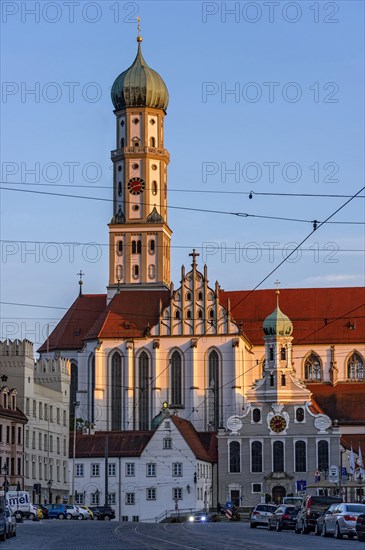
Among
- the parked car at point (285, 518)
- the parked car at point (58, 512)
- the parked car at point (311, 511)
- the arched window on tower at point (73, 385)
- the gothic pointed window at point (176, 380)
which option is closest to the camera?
the parked car at point (311, 511)

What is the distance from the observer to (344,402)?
126 m

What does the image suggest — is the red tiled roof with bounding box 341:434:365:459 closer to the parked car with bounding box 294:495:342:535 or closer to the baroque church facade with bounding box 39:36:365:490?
the baroque church facade with bounding box 39:36:365:490

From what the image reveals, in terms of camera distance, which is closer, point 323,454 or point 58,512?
point 58,512

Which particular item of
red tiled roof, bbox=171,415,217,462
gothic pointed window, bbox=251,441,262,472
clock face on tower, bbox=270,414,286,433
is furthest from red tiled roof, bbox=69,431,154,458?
clock face on tower, bbox=270,414,286,433

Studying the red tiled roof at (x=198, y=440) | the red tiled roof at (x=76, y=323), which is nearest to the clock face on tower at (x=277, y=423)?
the red tiled roof at (x=198, y=440)

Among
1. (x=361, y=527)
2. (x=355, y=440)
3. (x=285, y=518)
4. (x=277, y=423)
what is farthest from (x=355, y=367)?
(x=361, y=527)

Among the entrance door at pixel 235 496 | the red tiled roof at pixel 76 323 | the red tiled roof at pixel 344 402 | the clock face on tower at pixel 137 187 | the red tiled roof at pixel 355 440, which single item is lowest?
the entrance door at pixel 235 496

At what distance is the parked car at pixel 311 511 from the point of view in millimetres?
50094

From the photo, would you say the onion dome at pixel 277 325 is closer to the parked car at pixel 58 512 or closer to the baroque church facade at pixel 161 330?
the baroque church facade at pixel 161 330

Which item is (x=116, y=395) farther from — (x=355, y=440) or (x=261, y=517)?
(x=261, y=517)

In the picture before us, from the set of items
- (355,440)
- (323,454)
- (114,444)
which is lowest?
(323,454)

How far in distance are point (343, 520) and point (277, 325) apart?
79.7 m

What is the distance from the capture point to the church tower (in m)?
133

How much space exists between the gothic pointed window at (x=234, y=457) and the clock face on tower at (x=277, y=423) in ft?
11.1
